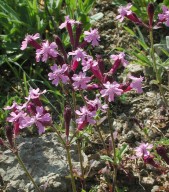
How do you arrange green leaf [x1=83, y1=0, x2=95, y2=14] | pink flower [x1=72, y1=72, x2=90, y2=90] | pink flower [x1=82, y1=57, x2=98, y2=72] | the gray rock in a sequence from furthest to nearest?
green leaf [x1=83, y1=0, x2=95, y2=14], the gray rock, pink flower [x1=82, y1=57, x2=98, y2=72], pink flower [x1=72, y1=72, x2=90, y2=90]

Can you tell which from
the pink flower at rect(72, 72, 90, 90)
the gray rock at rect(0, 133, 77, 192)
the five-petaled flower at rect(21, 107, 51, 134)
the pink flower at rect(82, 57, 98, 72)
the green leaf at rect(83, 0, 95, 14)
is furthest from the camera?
the green leaf at rect(83, 0, 95, 14)

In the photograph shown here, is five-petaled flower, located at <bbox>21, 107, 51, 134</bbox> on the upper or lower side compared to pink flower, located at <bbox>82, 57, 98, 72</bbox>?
lower

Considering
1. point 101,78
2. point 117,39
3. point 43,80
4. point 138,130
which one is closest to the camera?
point 101,78

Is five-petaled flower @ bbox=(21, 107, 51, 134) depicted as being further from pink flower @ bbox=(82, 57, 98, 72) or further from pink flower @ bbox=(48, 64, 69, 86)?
pink flower @ bbox=(82, 57, 98, 72)

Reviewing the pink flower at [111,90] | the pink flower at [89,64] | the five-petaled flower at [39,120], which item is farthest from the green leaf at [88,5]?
the five-petaled flower at [39,120]

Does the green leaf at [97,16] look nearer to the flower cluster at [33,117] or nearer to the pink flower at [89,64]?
the pink flower at [89,64]

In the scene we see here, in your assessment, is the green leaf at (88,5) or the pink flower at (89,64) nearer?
the pink flower at (89,64)

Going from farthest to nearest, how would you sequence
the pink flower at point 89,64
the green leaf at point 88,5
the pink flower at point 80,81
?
the green leaf at point 88,5, the pink flower at point 89,64, the pink flower at point 80,81

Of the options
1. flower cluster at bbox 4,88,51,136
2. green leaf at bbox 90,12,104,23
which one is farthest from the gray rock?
green leaf at bbox 90,12,104,23

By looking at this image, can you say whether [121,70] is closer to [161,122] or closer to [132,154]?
[161,122]

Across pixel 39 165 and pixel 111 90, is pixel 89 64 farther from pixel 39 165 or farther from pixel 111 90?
pixel 39 165

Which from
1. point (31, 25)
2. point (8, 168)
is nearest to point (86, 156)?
point (8, 168)
